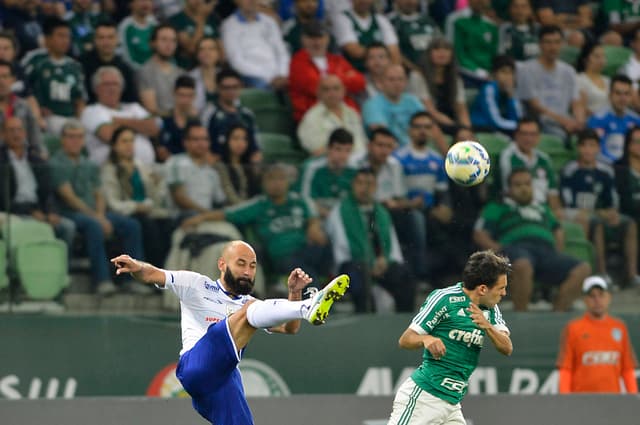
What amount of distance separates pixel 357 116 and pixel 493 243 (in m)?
2.97

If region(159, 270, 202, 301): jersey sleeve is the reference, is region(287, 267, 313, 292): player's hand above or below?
above

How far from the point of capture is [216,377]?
9.45 metres

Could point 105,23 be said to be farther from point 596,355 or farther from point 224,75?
point 596,355

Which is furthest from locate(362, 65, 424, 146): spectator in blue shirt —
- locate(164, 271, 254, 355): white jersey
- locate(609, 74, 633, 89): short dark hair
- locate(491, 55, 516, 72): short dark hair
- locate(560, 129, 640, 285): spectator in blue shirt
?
locate(164, 271, 254, 355): white jersey

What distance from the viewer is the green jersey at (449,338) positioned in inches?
366

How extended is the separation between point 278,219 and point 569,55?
6875mm

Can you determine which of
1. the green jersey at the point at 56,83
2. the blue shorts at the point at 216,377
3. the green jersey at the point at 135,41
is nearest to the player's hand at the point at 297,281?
the blue shorts at the point at 216,377

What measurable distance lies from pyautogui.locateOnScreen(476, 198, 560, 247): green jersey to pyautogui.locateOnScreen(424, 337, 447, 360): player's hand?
480cm

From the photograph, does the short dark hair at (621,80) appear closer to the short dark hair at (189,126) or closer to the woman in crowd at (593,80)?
the woman in crowd at (593,80)

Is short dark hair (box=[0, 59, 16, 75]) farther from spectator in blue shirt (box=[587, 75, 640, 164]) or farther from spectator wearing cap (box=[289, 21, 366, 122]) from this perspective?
spectator in blue shirt (box=[587, 75, 640, 164])

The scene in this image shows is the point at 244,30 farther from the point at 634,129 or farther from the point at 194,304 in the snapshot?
the point at 194,304

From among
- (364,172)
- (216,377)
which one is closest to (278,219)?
(364,172)

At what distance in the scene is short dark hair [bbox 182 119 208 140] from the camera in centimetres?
1435

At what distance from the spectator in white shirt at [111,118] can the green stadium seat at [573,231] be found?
4.41 meters
